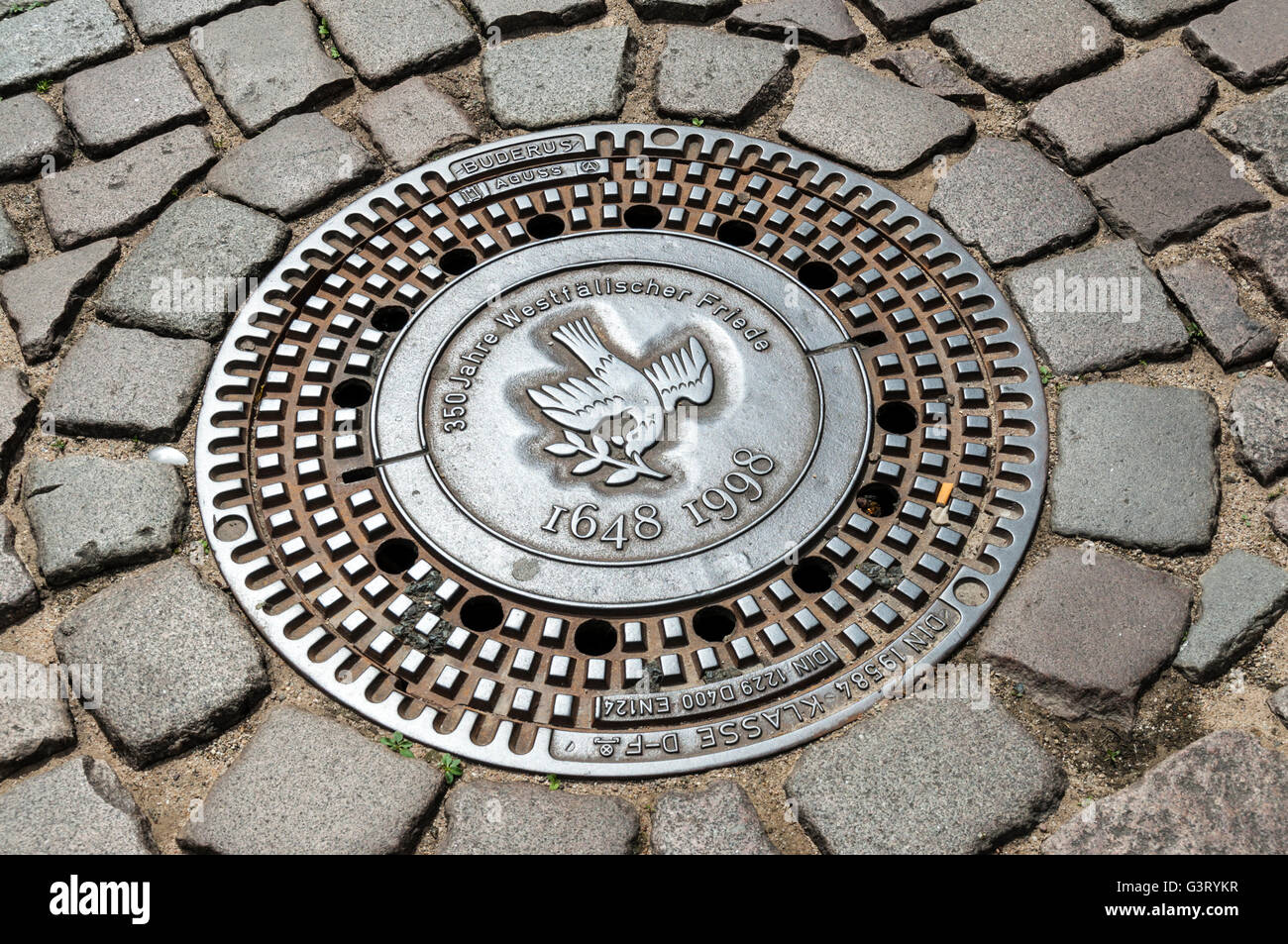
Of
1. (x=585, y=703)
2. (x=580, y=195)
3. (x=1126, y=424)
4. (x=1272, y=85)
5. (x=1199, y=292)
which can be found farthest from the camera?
(x=1272, y=85)

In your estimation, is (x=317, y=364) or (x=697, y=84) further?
(x=697, y=84)

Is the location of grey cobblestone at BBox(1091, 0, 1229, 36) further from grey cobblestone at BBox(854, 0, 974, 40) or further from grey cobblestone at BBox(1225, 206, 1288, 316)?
grey cobblestone at BBox(1225, 206, 1288, 316)

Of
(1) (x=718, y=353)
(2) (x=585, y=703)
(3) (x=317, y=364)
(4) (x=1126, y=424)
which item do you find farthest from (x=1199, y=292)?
(3) (x=317, y=364)

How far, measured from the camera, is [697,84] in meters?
3.41

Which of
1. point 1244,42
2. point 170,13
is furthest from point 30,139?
point 1244,42

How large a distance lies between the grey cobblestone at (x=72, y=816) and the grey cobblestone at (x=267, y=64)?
6.50ft

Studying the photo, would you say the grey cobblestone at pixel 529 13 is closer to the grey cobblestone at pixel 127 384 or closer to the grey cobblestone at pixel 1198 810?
the grey cobblestone at pixel 127 384

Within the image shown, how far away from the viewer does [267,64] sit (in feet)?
11.4

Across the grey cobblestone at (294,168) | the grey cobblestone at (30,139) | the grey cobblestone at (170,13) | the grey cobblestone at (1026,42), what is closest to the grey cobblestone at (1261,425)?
the grey cobblestone at (1026,42)

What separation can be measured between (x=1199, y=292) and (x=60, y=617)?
2860 millimetres

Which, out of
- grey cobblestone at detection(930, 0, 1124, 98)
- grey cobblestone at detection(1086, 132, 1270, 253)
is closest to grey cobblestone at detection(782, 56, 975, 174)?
grey cobblestone at detection(930, 0, 1124, 98)

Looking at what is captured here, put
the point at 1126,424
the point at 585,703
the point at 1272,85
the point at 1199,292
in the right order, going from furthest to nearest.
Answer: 1. the point at 1272,85
2. the point at 1199,292
3. the point at 1126,424
4. the point at 585,703

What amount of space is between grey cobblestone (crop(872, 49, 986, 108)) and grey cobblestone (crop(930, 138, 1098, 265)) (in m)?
0.21

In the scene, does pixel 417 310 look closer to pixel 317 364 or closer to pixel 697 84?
pixel 317 364
